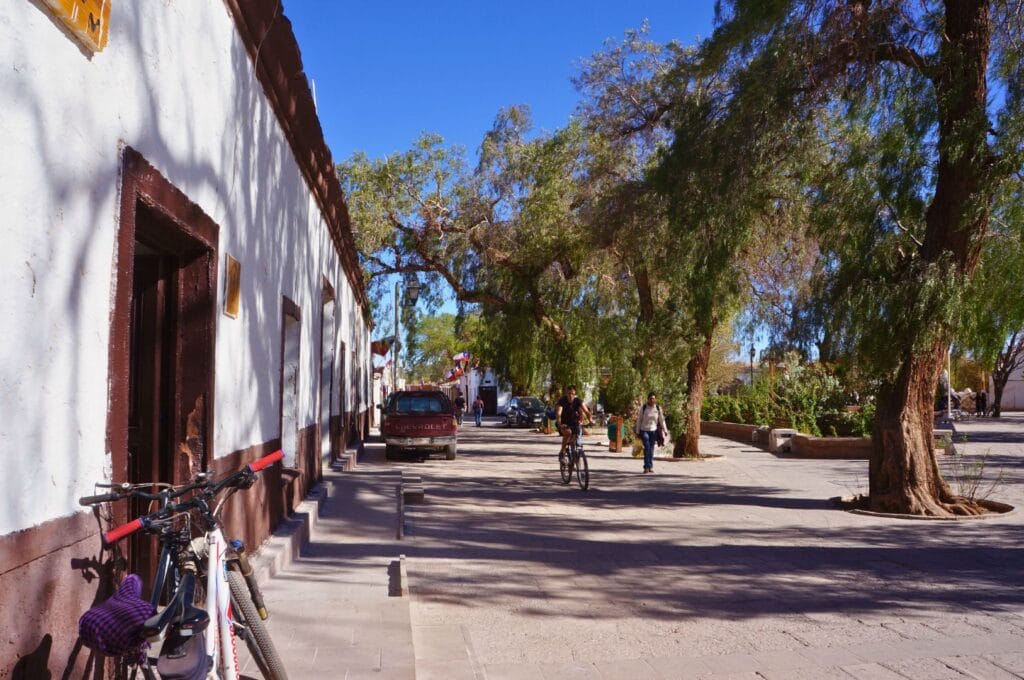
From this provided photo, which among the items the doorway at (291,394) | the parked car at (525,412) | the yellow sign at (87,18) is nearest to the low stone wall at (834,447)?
the doorway at (291,394)

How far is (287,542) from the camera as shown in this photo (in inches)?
319

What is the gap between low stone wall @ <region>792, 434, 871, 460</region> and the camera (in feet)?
71.7

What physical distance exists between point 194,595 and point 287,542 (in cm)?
472

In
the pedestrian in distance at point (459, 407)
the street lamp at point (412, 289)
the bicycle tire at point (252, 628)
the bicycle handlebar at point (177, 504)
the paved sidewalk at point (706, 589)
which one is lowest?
the paved sidewalk at point (706, 589)

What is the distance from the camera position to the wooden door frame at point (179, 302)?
4109mm

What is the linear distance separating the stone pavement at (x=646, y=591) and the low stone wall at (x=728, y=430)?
1556 cm

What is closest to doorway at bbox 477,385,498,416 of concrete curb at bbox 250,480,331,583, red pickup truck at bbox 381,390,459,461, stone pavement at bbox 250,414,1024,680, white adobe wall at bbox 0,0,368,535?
red pickup truck at bbox 381,390,459,461

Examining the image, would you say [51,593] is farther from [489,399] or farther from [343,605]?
[489,399]

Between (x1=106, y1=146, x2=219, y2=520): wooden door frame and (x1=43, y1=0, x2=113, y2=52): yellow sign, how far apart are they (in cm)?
54

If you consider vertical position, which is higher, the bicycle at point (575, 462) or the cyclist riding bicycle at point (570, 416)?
the cyclist riding bicycle at point (570, 416)

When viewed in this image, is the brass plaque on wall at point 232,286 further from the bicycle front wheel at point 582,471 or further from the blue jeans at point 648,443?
the blue jeans at point 648,443

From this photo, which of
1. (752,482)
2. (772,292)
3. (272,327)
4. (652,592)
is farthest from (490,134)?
(652,592)

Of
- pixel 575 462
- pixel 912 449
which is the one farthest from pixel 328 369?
pixel 912 449

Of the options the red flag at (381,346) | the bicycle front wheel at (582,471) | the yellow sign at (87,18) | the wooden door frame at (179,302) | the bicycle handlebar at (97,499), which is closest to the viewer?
the yellow sign at (87,18)
